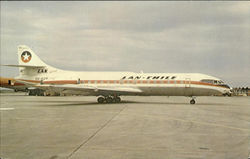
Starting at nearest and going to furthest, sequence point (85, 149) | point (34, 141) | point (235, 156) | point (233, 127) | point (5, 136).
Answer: point (235, 156) → point (85, 149) → point (34, 141) → point (5, 136) → point (233, 127)

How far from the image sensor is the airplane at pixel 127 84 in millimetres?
22547

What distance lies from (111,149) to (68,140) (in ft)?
6.12

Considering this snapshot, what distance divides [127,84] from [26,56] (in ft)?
45.1

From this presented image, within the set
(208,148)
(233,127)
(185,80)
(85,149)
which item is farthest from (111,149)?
(185,80)

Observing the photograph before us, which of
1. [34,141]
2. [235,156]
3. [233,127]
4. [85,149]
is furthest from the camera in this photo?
[233,127]

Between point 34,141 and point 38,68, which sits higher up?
point 38,68

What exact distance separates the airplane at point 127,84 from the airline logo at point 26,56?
1840 mm

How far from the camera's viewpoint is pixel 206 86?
73.8ft

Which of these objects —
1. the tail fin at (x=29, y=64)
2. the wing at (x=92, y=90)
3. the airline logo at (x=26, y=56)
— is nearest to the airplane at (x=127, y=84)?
the wing at (x=92, y=90)

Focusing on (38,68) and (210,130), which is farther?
(38,68)

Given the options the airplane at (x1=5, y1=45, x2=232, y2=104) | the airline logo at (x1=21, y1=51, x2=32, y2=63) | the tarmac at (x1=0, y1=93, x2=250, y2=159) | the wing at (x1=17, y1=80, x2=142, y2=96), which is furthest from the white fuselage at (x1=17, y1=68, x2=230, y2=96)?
the tarmac at (x1=0, y1=93, x2=250, y2=159)

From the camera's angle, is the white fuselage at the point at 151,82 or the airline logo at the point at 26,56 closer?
the white fuselage at the point at 151,82

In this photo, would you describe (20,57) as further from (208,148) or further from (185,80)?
(208,148)

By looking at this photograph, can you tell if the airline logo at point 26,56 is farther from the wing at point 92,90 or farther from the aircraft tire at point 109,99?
the aircraft tire at point 109,99
